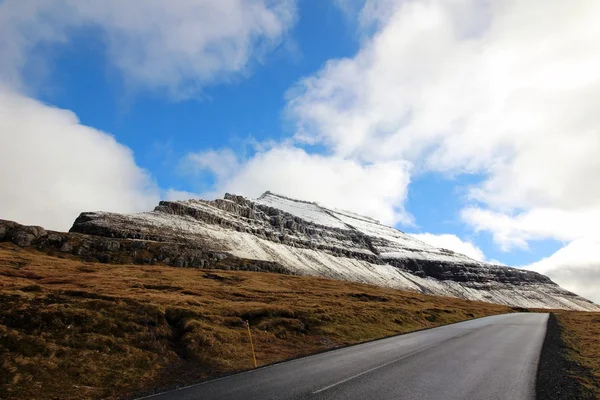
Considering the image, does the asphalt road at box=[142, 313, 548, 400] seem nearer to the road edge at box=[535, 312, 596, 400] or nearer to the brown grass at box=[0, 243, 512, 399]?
the road edge at box=[535, 312, 596, 400]

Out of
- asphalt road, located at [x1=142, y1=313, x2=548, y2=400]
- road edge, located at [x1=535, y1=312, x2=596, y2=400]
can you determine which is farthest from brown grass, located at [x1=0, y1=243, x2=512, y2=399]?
road edge, located at [x1=535, y1=312, x2=596, y2=400]

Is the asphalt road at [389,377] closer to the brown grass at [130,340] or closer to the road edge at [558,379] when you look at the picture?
the road edge at [558,379]

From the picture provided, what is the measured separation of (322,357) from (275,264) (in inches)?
6039

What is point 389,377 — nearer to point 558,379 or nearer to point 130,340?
point 558,379

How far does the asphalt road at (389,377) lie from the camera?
1404 centimetres

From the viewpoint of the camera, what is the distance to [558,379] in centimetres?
1691

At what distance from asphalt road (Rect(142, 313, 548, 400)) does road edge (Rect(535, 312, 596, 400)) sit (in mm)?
437

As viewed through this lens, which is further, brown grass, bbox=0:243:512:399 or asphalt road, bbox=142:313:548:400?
brown grass, bbox=0:243:512:399

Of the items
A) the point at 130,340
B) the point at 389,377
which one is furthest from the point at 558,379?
the point at 130,340

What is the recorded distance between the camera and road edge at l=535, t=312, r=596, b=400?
14398mm

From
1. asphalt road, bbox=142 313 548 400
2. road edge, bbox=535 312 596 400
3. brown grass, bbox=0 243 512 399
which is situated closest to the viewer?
asphalt road, bbox=142 313 548 400

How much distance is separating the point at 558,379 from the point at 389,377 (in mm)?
7899

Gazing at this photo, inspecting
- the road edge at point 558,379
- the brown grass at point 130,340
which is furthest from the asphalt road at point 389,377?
the brown grass at point 130,340

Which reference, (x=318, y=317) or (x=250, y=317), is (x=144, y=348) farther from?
(x=318, y=317)
